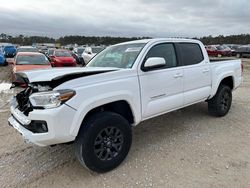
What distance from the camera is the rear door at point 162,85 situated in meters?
4.29

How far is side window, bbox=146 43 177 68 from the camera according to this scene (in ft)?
15.5

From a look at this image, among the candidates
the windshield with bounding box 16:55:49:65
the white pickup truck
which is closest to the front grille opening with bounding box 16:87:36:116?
the white pickup truck

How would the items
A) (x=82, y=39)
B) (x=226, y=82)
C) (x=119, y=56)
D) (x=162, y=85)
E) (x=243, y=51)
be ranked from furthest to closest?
(x=82, y=39), (x=243, y=51), (x=226, y=82), (x=119, y=56), (x=162, y=85)

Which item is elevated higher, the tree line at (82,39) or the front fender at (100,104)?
the tree line at (82,39)

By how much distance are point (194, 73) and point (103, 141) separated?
248 centimetres

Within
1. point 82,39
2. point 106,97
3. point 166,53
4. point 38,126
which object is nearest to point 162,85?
point 166,53

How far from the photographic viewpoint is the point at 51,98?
3314 mm

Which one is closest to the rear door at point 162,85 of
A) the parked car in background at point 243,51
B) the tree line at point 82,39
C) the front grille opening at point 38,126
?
the front grille opening at point 38,126

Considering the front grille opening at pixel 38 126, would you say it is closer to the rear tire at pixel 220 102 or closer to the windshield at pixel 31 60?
the rear tire at pixel 220 102

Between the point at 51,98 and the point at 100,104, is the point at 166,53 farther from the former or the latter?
the point at 51,98

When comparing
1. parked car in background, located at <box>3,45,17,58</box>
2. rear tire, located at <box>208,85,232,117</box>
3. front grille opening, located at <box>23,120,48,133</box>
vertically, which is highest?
parked car in background, located at <box>3,45,17,58</box>

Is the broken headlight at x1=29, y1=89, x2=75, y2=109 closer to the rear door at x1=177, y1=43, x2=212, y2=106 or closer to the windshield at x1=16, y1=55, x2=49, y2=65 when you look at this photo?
the rear door at x1=177, y1=43, x2=212, y2=106

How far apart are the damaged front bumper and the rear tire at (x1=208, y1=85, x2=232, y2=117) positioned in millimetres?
3873

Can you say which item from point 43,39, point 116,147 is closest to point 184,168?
point 116,147
